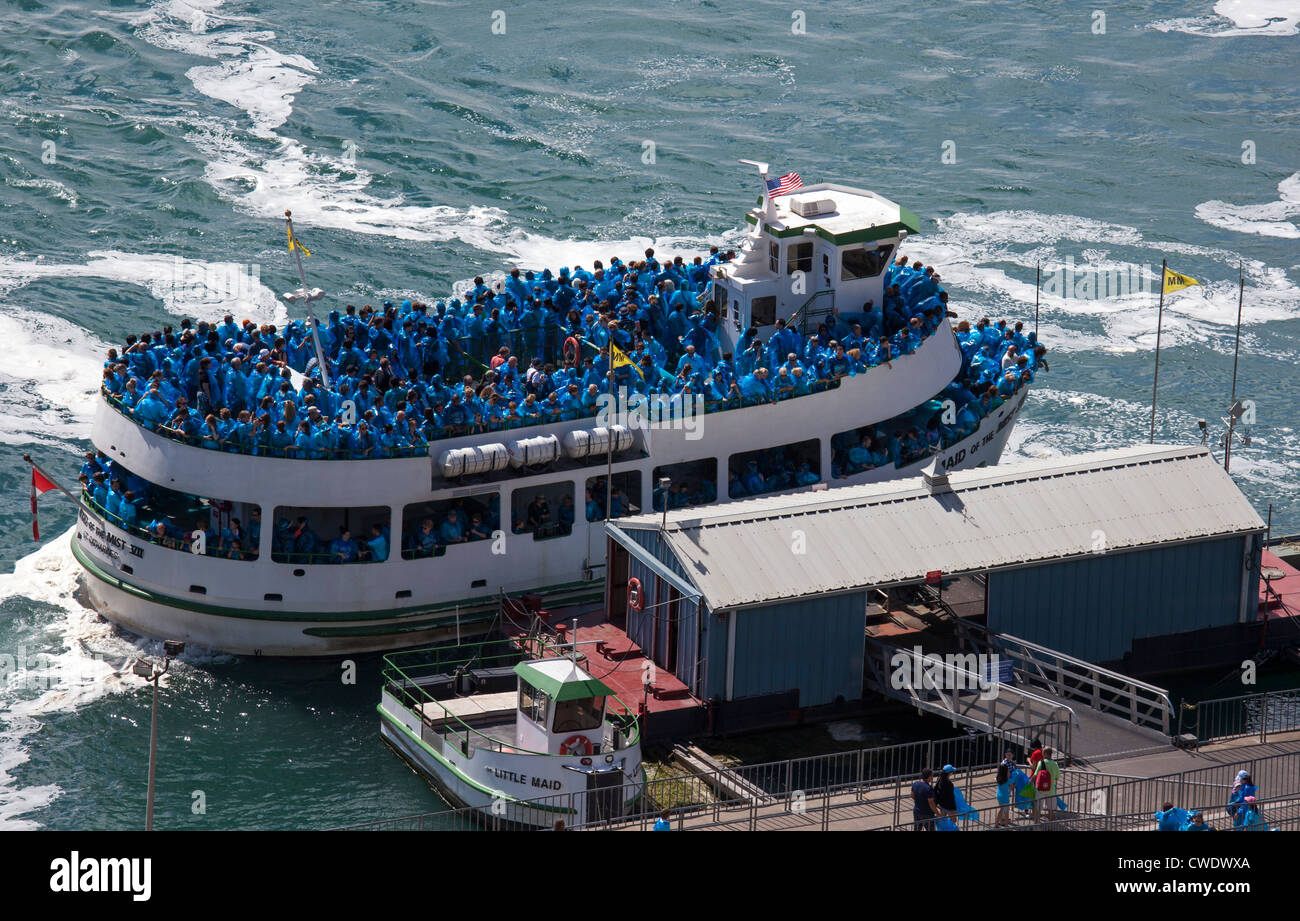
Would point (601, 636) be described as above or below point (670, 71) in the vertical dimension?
below

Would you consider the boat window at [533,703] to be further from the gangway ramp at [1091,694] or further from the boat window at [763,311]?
the boat window at [763,311]

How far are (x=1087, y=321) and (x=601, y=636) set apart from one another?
25.7m

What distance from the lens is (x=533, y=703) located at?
36.6 metres

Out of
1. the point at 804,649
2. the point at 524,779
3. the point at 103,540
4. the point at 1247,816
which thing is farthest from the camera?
the point at 103,540

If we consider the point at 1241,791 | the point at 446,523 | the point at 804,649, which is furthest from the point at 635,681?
the point at 1241,791

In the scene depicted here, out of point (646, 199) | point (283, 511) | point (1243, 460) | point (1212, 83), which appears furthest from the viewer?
point (1212, 83)

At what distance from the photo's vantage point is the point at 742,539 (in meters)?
39.4

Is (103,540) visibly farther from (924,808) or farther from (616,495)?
(924,808)

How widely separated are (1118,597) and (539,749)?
12519 mm

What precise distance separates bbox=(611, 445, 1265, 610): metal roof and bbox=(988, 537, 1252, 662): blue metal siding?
430mm

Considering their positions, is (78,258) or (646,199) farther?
(646,199)

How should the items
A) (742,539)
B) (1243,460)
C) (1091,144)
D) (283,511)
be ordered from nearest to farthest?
(742,539)
(283,511)
(1243,460)
(1091,144)
